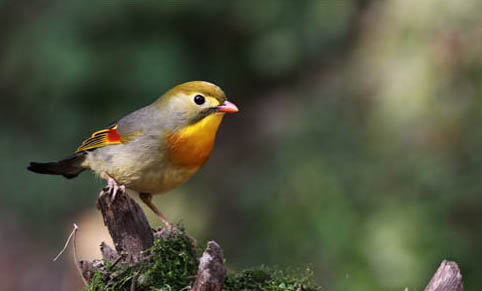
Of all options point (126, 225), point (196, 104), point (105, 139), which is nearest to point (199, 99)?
point (196, 104)

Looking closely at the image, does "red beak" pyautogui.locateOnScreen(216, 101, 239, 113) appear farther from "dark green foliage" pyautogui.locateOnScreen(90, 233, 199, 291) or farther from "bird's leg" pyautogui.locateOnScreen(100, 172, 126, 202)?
"dark green foliage" pyautogui.locateOnScreen(90, 233, 199, 291)

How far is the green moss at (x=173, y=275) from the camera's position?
10.7ft

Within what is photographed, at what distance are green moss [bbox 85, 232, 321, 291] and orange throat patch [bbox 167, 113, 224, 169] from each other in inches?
23.8

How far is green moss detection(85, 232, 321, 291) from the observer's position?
3.26 metres

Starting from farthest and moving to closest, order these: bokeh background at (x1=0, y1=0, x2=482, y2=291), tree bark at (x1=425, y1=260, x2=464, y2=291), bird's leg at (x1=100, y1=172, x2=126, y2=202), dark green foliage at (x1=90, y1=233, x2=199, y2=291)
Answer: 1. bokeh background at (x1=0, y1=0, x2=482, y2=291)
2. bird's leg at (x1=100, y1=172, x2=126, y2=202)
3. dark green foliage at (x1=90, y1=233, x2=199, y2=291)
4. tree bark at (x1=425, y1=260, x2=464, y2=291)

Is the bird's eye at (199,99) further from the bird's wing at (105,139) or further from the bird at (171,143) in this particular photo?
the bird's wing at (105,139)

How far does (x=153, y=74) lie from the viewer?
7539 millimetres

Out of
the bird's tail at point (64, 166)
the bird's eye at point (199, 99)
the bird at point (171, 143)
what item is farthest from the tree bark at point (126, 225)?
the bird's tail at point (64, 166)

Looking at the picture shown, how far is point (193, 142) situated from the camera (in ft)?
13.2

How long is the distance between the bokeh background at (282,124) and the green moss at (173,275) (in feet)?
6.43

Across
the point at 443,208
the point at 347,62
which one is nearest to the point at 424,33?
the point at 443,208

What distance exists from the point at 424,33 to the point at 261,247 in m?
2.43

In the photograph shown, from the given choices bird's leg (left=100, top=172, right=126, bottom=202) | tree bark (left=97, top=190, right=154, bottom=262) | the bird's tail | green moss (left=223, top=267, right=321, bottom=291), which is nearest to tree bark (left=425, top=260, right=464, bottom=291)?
green moss (left=223, top=267, right=321, bottom=291)

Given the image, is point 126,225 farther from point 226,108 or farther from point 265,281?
point 226,108
